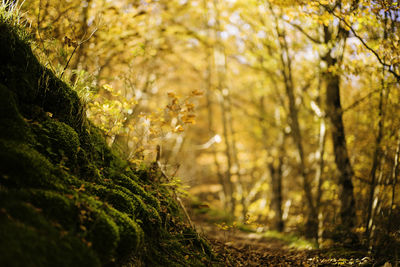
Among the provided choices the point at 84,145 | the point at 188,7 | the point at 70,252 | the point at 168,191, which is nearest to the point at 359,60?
the point at 168,191

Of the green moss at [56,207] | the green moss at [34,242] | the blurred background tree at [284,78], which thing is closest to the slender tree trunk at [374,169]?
the blurred background tree at [284,78]

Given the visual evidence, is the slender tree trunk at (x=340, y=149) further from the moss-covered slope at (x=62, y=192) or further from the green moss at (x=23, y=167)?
the green moss at (x=23, y=167)

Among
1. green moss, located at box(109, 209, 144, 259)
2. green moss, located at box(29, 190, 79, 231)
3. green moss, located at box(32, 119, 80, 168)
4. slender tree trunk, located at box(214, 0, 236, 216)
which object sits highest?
slender tree trunk, located at box(214, 0, 236, 216)

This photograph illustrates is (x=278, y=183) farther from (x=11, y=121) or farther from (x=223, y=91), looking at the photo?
(x=11, y=121)

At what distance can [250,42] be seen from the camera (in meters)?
10.5

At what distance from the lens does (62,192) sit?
2.66 meters

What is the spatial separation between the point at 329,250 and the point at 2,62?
648 centimetres

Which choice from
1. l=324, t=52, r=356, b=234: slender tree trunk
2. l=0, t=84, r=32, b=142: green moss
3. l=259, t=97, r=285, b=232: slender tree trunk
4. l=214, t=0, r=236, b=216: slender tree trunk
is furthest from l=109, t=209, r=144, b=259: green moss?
l=259, t=97, r=285, b=232: slender tree trunk

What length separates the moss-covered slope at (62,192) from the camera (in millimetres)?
2188

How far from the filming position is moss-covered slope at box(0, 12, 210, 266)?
→ 2.19 meters

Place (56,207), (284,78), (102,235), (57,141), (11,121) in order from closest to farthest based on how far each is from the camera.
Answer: (56,207), (102,235), (11,121), (57,141), (284,78)

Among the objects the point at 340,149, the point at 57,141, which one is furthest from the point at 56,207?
the point at 340,149

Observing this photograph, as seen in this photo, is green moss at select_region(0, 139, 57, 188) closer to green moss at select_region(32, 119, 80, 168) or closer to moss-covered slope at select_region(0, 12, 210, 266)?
moss-covered slope at select_region(0, 12, 210, 266)

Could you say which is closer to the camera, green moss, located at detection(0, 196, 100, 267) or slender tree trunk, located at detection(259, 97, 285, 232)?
green moss, located at detection(0, 196, 100, 267)
